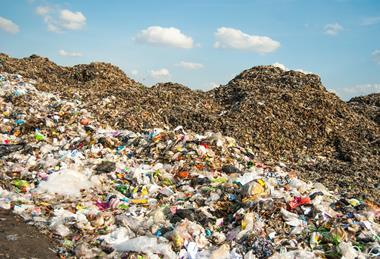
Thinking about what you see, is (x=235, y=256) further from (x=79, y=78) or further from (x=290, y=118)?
(x=79, y=78)

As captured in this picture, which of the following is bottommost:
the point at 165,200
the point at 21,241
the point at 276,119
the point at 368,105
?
the point at 21,241

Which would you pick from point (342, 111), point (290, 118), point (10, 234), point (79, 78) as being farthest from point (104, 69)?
point (10, 234)

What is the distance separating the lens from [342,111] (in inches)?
404

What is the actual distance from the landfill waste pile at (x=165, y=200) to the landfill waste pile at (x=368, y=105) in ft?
17.6

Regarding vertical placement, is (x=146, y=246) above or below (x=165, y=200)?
below

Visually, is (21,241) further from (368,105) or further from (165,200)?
(368,105)

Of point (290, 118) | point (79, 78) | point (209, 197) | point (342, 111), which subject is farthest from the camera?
point (79, 78)

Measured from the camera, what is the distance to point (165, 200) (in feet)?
16.5

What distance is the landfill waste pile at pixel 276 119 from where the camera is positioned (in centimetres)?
769

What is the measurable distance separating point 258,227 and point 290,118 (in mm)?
5875

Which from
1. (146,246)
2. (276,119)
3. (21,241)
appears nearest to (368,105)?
(276,119)

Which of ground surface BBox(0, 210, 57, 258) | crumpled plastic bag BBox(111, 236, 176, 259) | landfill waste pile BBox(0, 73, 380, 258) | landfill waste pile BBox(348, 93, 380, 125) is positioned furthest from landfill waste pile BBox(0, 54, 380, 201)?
ground surface BBox(0, 210, 57, 258)

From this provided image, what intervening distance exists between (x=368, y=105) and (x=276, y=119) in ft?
18.5

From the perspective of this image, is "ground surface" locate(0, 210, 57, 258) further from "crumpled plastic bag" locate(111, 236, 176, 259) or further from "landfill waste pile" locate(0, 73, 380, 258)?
"crumpled plastic bag" locate(111, 236, 176, 259)
